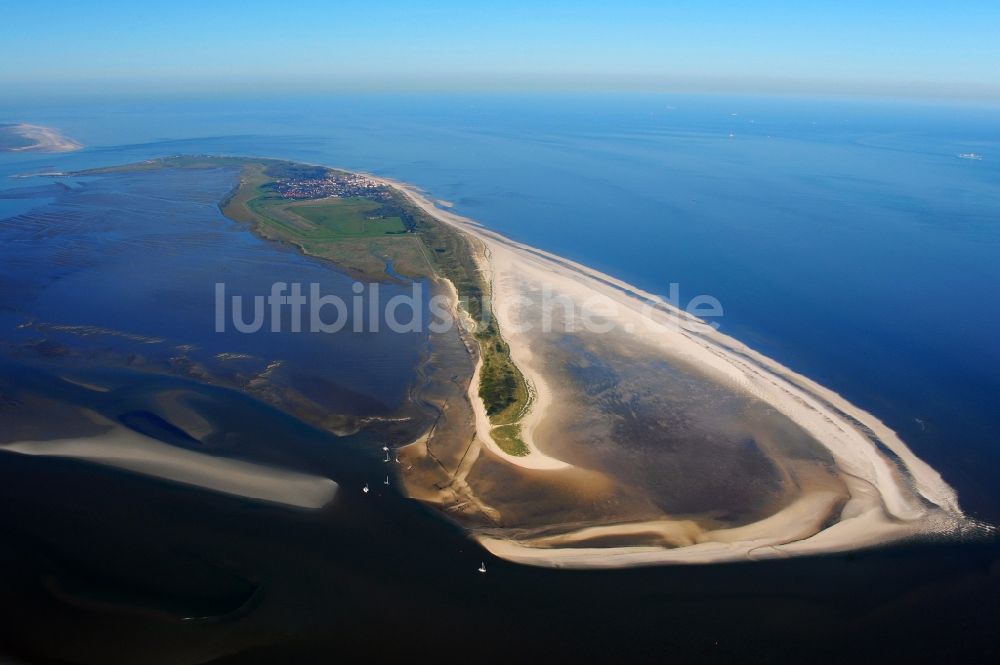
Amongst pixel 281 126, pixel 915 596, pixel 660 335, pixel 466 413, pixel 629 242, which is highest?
pixel 281 126

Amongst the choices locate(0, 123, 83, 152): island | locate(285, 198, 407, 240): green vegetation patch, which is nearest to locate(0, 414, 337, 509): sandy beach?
locate(285, 198, 407, 240): green vegetation patch

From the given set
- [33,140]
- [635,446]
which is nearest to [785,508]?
[635,446]

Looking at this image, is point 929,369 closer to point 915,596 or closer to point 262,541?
point 915,596

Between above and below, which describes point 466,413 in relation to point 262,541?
above

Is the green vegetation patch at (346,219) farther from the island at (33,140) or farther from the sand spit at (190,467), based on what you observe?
the island at (33,140)

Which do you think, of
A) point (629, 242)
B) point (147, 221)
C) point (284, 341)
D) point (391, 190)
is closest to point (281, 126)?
point (391, 190)
